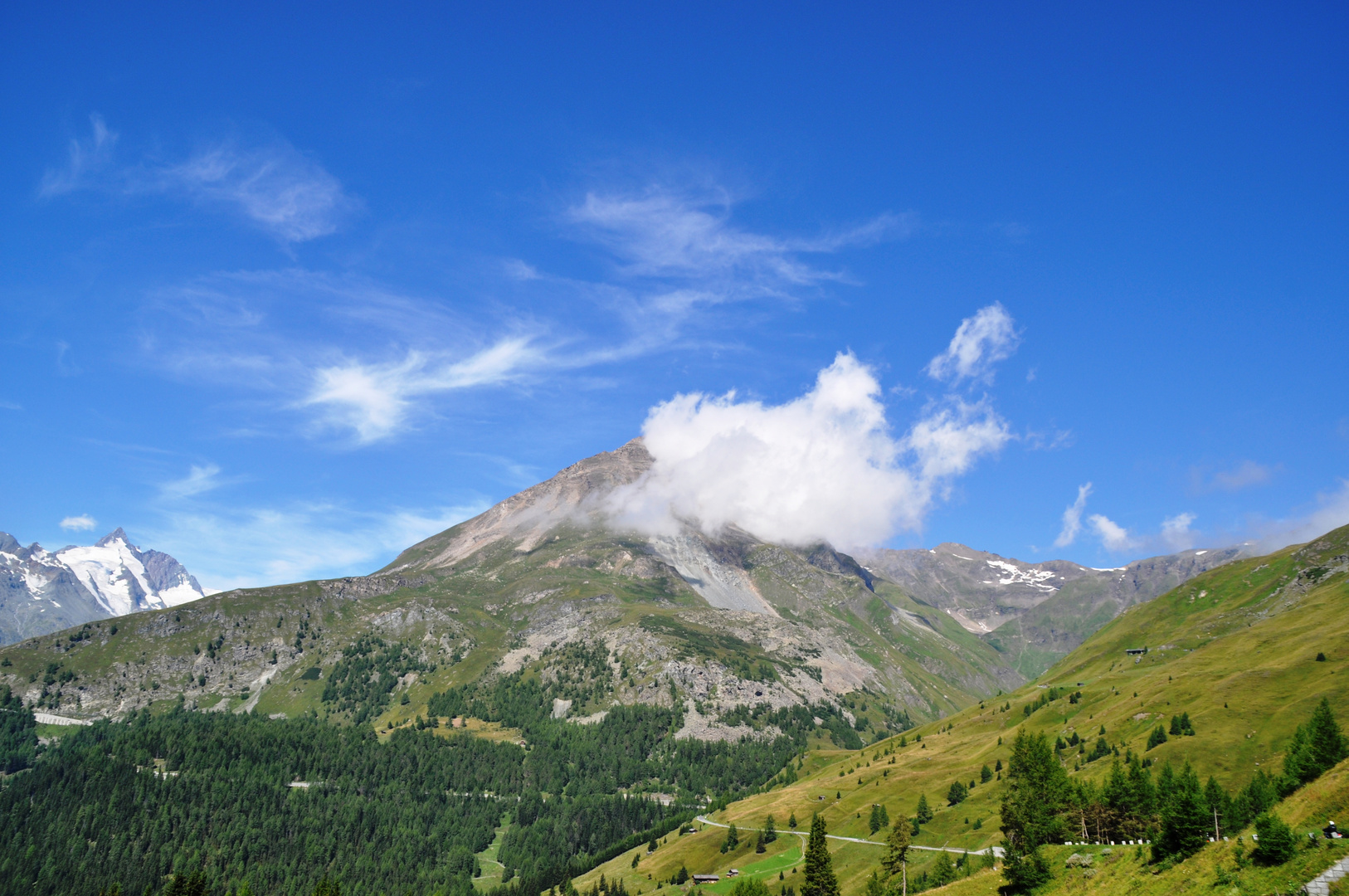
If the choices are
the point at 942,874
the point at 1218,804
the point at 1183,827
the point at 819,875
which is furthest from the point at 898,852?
the point at 1183,827

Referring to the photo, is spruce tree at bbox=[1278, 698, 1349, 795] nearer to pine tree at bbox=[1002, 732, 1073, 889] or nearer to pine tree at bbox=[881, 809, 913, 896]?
pine tree at bbox=[1002, 732, 1073, 889]

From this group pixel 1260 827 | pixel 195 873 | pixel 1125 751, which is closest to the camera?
pixel 1260 827

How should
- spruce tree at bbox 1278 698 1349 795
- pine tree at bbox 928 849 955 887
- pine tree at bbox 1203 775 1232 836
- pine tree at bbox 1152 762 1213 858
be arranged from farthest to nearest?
pine tree at bbox 928 849 955 887 → spruce tree at bbox 1278 698 1349 795 → pine tree at bbox 1203 775 1232 836 → pine tree at bbox 1152 762 1213 858

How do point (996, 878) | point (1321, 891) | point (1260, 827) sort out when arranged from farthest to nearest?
point (996, 878) → point (1260, 827) → point (1321, 891)

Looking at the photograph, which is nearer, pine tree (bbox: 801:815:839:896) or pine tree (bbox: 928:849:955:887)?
pine tree (bbox: 801:815:839:896)

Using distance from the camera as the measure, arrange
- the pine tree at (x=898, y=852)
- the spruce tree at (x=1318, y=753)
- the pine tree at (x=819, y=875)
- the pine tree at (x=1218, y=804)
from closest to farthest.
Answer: the pine tree at (x=1218, y=804) → the spruce tree at (x=1318, y=753) → the pine tree at (x=819, y=875) → the pine tree at (x=898, y=852)

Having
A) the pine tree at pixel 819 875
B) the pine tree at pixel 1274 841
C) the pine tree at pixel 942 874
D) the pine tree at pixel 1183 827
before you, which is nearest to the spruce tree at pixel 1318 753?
the pine tree at pixel 1183 827

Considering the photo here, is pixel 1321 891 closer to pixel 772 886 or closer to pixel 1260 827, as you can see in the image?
pixel 1260 827

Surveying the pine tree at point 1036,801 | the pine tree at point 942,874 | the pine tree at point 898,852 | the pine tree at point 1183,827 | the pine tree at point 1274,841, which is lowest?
the pine tree at point 942,874

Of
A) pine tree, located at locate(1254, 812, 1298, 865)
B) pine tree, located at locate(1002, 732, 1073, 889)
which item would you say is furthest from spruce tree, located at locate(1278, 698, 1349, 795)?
pine tree, located at locate(1254, 812, 1298, 865)

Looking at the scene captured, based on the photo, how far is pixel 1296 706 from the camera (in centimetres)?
18188

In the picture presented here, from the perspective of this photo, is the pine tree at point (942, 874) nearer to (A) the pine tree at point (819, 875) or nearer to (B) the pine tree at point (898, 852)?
(B) the pine tree at point (898, 852)

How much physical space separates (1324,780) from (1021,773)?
64127mm

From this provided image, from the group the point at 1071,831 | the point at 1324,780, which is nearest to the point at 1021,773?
the point at 1071,831
